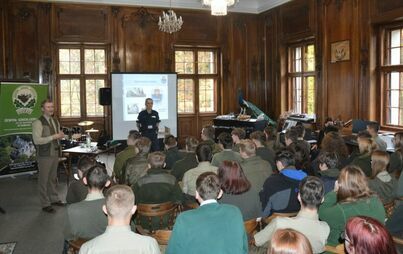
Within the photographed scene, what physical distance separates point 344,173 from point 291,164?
2.93ft

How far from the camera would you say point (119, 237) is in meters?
2.21

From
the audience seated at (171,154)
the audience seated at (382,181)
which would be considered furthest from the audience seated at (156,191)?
the audience seated at (382,181)

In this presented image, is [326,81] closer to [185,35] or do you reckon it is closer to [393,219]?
[185,35]

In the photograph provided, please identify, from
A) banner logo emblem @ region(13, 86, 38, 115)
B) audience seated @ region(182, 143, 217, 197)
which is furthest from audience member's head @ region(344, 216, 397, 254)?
banner logo emblem @ region(13, 86, 38, 115)

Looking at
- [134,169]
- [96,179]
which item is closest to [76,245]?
[96,179]

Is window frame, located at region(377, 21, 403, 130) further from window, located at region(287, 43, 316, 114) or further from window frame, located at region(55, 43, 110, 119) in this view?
window frame, located at region(55, 43, 110, 119)

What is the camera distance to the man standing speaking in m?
5.67

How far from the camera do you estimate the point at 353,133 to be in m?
8.03

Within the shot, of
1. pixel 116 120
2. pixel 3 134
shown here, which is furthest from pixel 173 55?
pixel 3 134

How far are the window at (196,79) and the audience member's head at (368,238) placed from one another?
1013 centimetres

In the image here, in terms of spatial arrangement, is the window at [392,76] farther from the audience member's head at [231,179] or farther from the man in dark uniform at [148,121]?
the audience member's head at [231,179]

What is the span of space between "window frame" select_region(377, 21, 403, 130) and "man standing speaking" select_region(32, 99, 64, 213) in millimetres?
6034

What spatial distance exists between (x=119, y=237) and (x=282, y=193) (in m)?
1.69

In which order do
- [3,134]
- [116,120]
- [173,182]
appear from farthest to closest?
[116,120] → [3,134] → [173,182]
